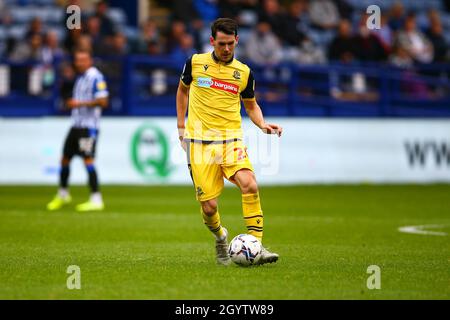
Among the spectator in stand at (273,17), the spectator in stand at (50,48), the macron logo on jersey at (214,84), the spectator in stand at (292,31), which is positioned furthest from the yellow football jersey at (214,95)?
the spectator in stand at (292,31)

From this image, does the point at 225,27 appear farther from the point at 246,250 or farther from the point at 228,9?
the point at 228,9

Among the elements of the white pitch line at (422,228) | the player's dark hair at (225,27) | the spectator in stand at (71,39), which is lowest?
the white pitch line at (422,228)

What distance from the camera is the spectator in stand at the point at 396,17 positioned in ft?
85.0

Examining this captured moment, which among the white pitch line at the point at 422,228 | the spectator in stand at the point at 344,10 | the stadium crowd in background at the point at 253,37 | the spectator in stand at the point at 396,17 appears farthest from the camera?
the spectator in stand at the point at 344,10

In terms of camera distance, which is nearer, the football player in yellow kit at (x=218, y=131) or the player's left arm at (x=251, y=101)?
the football player in yellow kit at (x=218, y=131)

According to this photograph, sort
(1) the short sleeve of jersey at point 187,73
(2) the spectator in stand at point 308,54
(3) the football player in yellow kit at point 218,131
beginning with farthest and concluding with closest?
(2) the spectator in stand at point 308,54 < (1) the short sleeve of jersey at point 187,73 < (3) the football player in yellow kit at point 218,131

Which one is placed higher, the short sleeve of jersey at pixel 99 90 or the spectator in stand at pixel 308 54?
the spectator in stand at pixel 308 54

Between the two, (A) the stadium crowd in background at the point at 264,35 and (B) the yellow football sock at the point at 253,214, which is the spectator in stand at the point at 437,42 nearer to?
(A) the stadium crowd in background at the point at 264,35

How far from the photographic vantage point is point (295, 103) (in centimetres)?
2148

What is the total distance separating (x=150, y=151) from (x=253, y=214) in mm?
10909

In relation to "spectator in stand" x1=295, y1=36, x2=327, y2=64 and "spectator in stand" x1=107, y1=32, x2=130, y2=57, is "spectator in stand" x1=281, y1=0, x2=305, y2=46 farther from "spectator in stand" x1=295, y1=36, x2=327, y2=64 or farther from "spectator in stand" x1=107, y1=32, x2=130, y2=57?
"spectator in stand" x1=107, y1=32, x2=130, y2=57

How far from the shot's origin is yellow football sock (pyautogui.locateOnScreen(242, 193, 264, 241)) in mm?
9227

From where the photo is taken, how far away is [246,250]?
901 centimetres

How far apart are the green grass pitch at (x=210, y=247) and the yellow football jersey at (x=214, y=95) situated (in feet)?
4.04
